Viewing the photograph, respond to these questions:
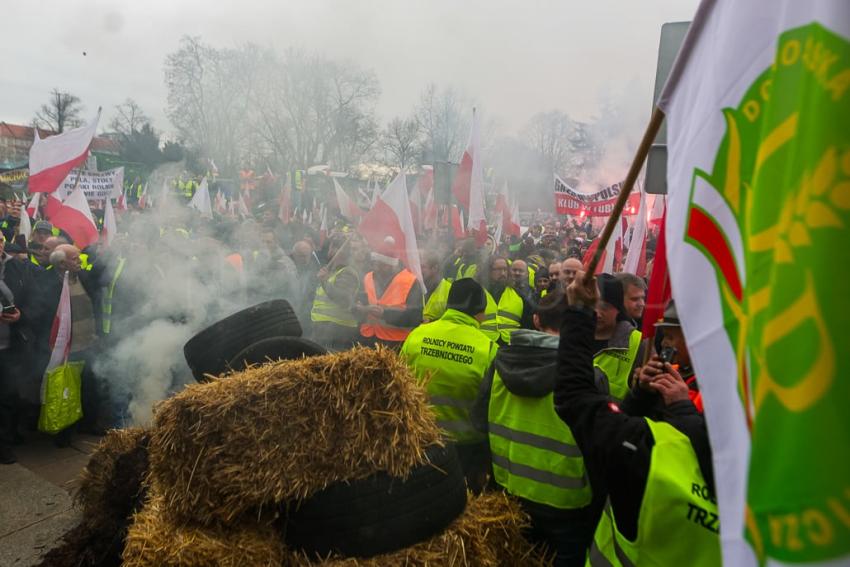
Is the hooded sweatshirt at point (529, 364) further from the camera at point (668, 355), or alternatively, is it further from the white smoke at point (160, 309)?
the white smoke at point (160, 309)

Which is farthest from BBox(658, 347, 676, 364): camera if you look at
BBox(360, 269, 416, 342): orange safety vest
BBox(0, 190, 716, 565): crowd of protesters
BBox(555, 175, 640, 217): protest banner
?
BBox(555, 175, 640, 217): protest banner

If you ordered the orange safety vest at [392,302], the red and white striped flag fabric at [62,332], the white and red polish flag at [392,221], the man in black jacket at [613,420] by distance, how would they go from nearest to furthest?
the man in black jacket at [613,420] < the red and white striped flag fabric at [62,332] < the orange safety vest at [392,302] < the white and red polish flag at [392,221]

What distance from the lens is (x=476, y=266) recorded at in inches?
291

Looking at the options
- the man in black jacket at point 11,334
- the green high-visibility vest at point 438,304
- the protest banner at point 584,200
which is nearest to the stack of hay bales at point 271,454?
the green high-visibility vest at point 438,304

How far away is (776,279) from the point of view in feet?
2.59

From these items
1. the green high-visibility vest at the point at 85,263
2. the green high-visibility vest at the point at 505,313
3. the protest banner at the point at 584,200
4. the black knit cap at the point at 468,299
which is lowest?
the green high-visibility vest at the point at 505,313

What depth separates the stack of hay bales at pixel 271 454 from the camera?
2375 millimetres

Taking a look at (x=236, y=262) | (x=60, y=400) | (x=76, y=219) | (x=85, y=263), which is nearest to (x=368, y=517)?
(x=60, y=400)

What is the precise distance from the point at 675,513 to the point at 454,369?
2041mm

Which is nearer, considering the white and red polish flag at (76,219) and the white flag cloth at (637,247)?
the white flag cloth at (637,247)

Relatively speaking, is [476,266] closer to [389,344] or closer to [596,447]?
[389,344]

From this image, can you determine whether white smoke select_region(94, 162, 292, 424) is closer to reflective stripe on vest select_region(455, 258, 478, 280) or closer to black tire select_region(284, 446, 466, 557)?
reflective stripe on vest select_region(455, 258, 478, 280)

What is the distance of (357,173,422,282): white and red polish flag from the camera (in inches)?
267

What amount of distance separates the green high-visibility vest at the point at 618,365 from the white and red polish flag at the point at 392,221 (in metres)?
3.57
